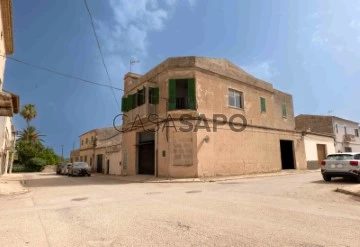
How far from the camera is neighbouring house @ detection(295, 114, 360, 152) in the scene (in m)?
35.8

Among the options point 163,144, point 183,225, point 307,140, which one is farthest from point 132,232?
point 307,140

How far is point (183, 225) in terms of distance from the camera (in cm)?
500

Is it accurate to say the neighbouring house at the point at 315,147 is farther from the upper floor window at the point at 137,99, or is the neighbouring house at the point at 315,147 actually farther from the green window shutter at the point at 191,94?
the upper floor window at the point at 137,99

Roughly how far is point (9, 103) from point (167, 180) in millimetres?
9412

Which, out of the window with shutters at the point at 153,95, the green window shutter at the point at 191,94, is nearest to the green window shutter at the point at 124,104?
the window with shutters at the point at 153,95

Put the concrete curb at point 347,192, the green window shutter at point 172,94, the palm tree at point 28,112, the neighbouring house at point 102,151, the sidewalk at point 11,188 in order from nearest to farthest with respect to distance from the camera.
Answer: the concrete curb at point 347,192 < the sidewalk at point 11,188 < the green window shutter at point 172,94 < the neighbouring house at point 102,151 < the palm tree at point 28,112

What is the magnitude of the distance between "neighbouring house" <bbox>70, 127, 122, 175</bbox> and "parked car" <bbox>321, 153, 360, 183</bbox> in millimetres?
17654

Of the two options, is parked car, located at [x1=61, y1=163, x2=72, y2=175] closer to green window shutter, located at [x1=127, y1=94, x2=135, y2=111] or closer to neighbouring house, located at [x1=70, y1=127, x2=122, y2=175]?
neighbouring house, located at [x1=70, y1=127, x2=122, y2=175]

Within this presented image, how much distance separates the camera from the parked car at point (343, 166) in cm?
1175

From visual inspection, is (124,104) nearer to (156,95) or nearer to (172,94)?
(156,95)

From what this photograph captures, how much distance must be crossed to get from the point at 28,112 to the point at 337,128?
54.9 m

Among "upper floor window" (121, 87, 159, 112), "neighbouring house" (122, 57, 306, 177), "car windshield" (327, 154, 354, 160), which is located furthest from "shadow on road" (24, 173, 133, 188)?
"car windshield" (327, 154, 354, 160)

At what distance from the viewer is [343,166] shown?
39.6ft

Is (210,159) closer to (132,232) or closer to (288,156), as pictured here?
(288,156)
